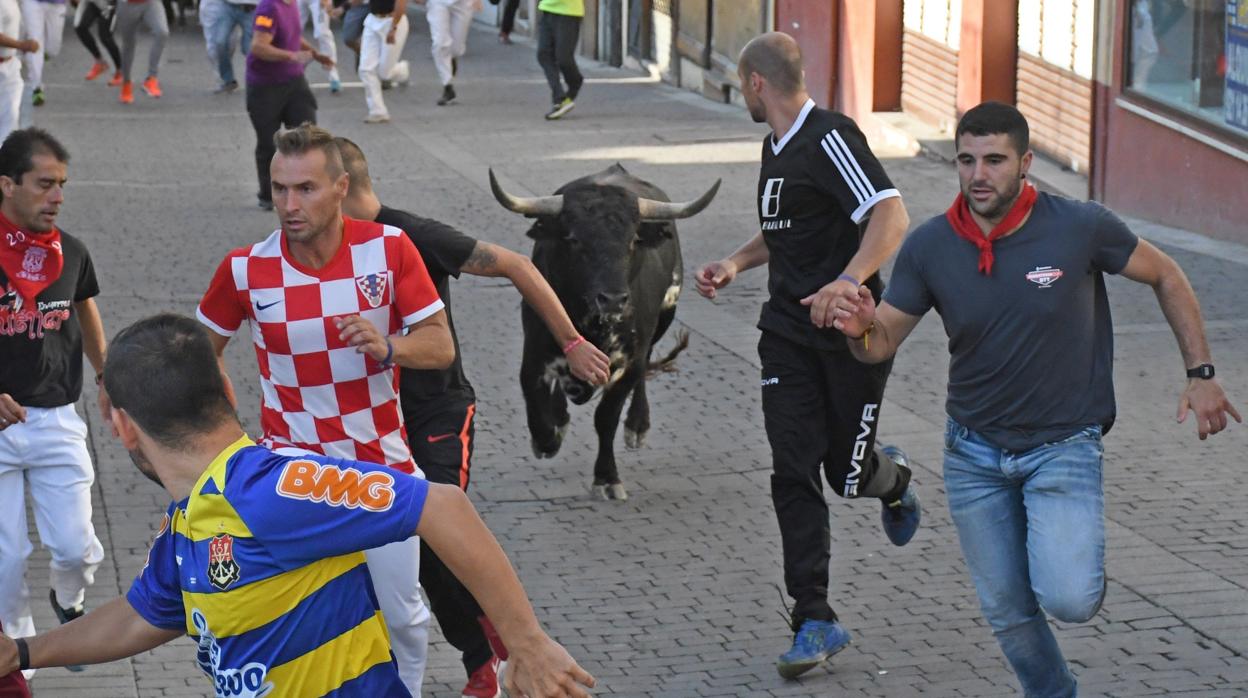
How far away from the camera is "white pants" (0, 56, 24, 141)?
576 inches

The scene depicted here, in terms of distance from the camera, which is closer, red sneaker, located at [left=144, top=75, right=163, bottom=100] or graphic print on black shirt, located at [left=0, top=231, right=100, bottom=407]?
graphic print on black shirt, located at [left=0, top=231, right=100, bottom=407]

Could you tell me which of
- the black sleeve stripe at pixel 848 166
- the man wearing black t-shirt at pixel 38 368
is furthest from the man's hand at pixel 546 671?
the black sleeve stripe at pixel 848 166

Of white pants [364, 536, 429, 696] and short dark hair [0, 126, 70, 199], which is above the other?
short dark hair [0, 126, 70, 199]

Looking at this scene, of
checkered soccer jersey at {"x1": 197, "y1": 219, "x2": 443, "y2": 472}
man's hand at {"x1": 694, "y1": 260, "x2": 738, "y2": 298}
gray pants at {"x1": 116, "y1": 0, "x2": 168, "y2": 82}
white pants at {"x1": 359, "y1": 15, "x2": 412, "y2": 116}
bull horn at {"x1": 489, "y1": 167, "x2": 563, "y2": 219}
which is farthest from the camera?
gray pants at {"x1": 116, "y1": 0, "x2": 168, "y2": 82}

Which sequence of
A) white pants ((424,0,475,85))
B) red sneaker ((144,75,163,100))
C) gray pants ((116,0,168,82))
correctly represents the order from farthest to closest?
red sneaker ((144,75,163,100)) < gray pants ((116,0,168,82)) < white pants ((424,0,475,85))

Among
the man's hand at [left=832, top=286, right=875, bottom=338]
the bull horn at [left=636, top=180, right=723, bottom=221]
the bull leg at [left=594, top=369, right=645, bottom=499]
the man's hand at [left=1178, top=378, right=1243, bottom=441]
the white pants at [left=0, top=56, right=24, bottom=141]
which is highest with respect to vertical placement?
the man's hand at [left=832, top=286, right=875, bottom=338]

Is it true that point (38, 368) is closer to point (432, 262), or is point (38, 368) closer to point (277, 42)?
point (432, 262)

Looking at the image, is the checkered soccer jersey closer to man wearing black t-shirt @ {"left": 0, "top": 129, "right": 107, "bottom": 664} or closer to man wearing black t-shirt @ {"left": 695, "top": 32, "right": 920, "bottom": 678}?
man wearing black t-shirt @ {"left": 0, "top": 129, "right": 107, "bottom": 664}

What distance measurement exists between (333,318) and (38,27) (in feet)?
51.5

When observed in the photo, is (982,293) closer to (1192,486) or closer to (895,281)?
(895,281)

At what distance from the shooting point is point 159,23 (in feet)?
76.4

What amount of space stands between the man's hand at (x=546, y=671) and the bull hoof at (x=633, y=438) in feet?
18.6

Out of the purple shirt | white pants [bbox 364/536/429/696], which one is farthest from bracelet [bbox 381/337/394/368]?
the purple shirt

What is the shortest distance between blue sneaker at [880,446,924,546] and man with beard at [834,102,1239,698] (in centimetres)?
161
